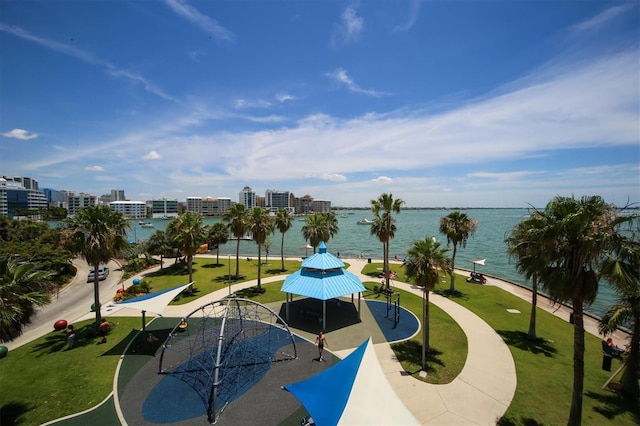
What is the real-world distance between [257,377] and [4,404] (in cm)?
1217

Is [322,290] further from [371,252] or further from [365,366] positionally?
[371,252]

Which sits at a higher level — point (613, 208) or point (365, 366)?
point (613, 208)

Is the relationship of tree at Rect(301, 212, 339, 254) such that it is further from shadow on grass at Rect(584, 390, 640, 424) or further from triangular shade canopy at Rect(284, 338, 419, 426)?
shadow on grass at Rect(584, 390, 640, 424)

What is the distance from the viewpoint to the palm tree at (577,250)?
34.0 ft

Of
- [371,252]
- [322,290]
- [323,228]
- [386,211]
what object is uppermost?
[386,211]

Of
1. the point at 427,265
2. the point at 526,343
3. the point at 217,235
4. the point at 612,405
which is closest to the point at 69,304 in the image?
the point at 217,235

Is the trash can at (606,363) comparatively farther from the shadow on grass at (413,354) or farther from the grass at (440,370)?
the shadow on grass at (413,354)

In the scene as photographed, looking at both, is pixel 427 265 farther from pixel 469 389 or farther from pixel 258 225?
Answer: pixel 258 225

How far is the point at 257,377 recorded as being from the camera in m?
16.2

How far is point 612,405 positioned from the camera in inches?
555

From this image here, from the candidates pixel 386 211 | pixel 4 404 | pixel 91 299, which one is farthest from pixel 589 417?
pixel 91 299

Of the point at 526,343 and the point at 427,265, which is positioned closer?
the point at 427,265

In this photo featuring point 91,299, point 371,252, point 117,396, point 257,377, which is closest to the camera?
point 117,396

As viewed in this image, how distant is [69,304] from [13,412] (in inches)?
778
